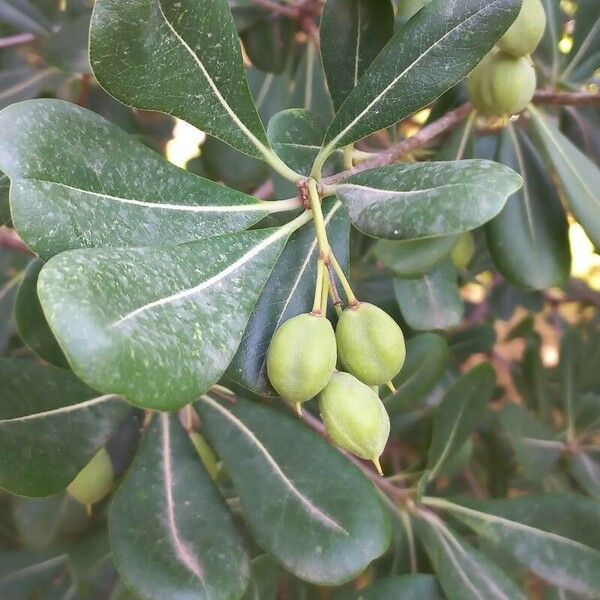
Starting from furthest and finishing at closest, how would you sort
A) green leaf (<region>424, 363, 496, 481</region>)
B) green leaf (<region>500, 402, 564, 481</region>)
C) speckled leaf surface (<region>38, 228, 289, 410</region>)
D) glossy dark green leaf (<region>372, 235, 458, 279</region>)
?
green leaf (<region>500, 402, 564, 481</region>), green leaf (<region>424, 363, 496, 481</region>), glossy dark green leaf (<region>372, 235, 458, 279</region>), speckled leaf surface (<region>38, 228, 289, 410</region>)

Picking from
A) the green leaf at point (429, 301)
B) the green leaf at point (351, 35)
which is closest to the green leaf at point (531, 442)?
the green leaf at point (429, 301)

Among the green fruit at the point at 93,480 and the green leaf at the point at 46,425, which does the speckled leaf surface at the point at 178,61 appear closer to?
the green leaf at the point at 46,425

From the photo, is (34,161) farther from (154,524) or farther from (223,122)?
(154,524)

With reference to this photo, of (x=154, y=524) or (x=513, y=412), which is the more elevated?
(x=154, y=524)

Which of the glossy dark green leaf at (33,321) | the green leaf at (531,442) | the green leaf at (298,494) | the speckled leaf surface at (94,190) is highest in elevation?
the speckled leaf surface at (94,190)

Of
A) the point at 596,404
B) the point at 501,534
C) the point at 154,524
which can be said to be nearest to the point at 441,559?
the point at 501,534

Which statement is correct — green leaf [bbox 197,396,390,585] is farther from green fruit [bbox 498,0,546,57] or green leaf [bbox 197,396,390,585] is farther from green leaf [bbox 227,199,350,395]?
green fruit [bbox 498,0,546,57]

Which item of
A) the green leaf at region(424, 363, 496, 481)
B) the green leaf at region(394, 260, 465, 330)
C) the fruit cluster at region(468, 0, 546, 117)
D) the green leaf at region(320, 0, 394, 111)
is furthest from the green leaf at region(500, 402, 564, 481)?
the green leaf at region(320, 0, 394, 111)
